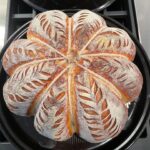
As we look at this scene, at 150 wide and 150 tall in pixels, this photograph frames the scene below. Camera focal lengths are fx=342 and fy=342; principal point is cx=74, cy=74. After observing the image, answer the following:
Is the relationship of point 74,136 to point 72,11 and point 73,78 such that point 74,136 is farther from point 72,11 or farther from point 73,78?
point 72,11

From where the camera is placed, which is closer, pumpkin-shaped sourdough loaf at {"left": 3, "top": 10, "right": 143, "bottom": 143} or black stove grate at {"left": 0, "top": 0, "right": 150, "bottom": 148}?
pumpkin-shaped sourdough loaf at {"left": 3, "top": 10, "right": 143, "bottom": 143}

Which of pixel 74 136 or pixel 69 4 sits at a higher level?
pixel 69 4

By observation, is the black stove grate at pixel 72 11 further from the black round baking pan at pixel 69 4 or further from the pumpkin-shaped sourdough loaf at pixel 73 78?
the pumpkin-shaped sourdough loaf at pixel 73 78

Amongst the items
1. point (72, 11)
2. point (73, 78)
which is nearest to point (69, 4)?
point (72, 11)

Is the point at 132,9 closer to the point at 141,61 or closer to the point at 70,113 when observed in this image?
the point at 141,61

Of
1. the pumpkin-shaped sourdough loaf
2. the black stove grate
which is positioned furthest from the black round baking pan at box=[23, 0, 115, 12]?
the pumpkin-shaped sourdough loaf

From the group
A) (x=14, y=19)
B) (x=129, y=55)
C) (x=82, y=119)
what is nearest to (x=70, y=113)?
(x=82, y=119)

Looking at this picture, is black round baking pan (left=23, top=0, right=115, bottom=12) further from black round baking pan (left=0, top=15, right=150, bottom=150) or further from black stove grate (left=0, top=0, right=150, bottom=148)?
black round baking pan (left=0, top=15, right=150, bottom=150)
